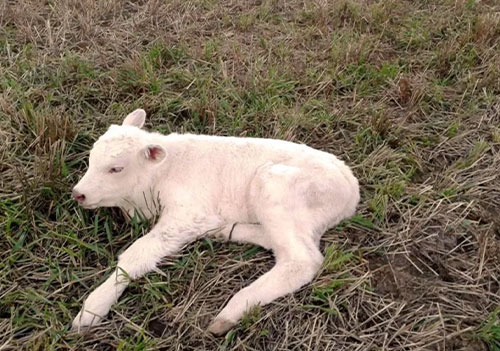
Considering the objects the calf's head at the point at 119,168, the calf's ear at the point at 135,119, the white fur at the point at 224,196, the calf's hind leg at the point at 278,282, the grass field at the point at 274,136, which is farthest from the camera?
the calf's ear at the point at 135,119

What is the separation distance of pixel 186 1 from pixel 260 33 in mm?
1353

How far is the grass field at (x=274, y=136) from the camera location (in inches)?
133

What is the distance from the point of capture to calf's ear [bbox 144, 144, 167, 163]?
3787 mm

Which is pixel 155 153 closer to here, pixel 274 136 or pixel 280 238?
pixel 280 238

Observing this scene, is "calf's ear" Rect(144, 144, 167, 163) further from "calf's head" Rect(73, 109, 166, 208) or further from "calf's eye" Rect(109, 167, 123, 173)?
"calf's eye" Rect(109, 167, 123, 173)

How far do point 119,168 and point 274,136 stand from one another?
5.98 feet

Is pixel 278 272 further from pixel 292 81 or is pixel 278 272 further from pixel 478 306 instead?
pixel 292 81

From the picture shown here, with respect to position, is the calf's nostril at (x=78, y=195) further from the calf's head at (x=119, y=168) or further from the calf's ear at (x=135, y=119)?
the calf's ear at (x=135, y=119)

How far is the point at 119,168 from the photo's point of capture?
12.2 ft

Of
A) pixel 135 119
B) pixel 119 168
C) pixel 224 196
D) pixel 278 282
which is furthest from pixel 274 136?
pixel 278 282

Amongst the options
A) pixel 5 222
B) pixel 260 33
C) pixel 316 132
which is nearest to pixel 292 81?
pixel 316 132

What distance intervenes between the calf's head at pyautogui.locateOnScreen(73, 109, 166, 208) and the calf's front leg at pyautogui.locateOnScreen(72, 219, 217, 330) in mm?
382

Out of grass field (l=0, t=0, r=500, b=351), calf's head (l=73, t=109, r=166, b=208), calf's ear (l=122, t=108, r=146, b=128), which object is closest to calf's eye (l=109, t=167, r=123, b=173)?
calf's head (l=73, t=109, r=166, b=208)

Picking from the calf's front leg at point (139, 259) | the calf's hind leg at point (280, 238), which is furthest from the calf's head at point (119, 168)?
the calf's hind leg at point (280, 238)
